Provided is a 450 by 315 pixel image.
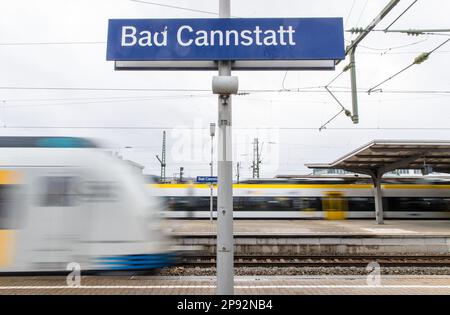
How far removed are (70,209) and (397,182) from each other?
21073 mm

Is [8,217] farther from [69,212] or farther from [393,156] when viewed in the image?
[393,156]

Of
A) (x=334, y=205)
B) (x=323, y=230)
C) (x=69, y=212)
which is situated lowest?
(x=323, y=230)

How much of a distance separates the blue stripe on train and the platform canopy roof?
10.7 m

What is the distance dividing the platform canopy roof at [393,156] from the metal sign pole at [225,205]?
11688 mm

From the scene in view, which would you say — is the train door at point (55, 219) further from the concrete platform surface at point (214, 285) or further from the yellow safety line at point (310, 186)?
the yellow safety line at point (310, 186)

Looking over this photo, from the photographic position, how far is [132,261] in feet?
19.2

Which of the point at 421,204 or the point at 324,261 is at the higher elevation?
the point at 421,204

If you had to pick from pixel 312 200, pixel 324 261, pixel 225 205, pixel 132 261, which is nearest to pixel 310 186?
pixel 312 200

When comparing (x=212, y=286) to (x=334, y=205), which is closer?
(x=212, y=286)

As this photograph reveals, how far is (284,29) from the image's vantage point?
3.23 meters

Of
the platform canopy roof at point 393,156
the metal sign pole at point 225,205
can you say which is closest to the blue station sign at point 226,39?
the metal sign pole at point 225,205

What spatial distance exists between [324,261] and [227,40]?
7957 millimetres

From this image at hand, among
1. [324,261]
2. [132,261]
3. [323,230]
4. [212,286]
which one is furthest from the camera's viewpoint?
[323,230]

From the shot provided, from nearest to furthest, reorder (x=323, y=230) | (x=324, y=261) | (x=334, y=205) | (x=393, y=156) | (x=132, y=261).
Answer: (x=132, y=261) < (x=324, y=261) < (x=323, y=230) < (x=393, y=156) < (x=334, y=205)
